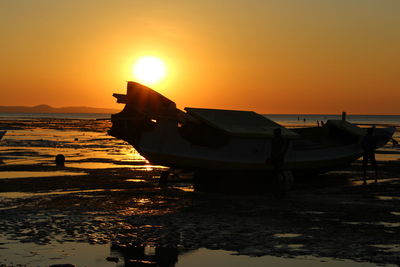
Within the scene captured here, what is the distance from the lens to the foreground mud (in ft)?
32.7

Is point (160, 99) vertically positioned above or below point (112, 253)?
above

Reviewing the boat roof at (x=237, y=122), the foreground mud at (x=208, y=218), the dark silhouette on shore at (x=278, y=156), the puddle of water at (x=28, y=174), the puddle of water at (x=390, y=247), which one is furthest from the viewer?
the puddle of water at (x=28, y=174)

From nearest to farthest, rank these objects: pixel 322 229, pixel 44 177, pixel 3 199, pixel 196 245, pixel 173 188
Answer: pixel 196 245, pixel 322 229, pixel 3 199, pixel 173 188, pixel 44 177

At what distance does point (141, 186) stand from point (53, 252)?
32.3ft

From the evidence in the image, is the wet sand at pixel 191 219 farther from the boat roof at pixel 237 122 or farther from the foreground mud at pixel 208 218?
the boat roof at pixel 237 122

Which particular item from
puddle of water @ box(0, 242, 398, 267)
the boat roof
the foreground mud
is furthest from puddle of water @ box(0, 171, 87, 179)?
puddle of water @ box(0, 242, 398, 267)

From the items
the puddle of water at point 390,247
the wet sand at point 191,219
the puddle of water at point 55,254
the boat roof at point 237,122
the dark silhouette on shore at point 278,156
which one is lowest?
the puddle of water at point 55,254

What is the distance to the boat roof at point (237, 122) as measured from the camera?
18.5m

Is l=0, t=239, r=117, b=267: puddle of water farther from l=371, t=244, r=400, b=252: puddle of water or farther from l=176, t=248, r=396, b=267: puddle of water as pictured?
l=371, t=244, r=400, b=252: puddle of water

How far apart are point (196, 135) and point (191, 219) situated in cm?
691

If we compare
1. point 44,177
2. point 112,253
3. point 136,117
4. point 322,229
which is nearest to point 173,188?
point 136,117

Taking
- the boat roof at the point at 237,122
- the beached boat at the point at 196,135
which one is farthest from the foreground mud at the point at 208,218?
the boat roof at the point at 237,122

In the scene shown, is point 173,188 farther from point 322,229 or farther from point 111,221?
point 322,229

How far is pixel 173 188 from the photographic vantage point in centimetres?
1881
